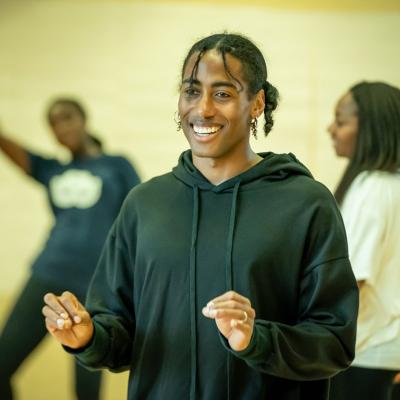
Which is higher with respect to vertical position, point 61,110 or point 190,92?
point 61,110

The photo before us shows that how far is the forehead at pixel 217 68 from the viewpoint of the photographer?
57.5 inches

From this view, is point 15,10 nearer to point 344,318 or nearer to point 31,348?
point 31,348

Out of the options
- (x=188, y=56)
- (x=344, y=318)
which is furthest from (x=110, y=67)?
(x=344, y=318)

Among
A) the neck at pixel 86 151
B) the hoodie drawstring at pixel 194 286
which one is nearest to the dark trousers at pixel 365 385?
the hoodie drawstring at pixel 194 286

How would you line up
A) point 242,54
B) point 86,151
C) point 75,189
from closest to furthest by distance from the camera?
point 242,54, point 75,189, point 86,151

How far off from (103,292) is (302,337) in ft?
1.45

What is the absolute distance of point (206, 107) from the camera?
1440 millimetres

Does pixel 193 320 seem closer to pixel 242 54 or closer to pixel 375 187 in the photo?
pixel 242 54

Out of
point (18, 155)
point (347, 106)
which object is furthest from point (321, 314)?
point (18, 155)

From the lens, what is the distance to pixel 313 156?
4.25m

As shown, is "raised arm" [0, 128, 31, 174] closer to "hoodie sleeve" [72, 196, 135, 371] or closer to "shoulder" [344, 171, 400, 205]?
"shoulder" [344, 171, 400, 205]

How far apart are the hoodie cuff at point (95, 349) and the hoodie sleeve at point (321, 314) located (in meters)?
0.30

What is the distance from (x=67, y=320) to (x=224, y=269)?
299mm

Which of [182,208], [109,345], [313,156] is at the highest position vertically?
[313,156]
